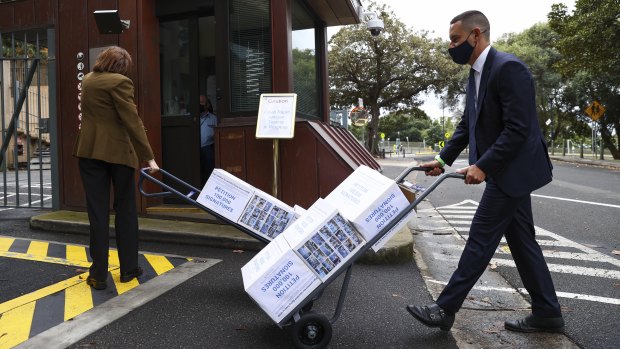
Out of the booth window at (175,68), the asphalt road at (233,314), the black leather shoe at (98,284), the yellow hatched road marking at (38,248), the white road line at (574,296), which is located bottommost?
the white road line at (574,296)

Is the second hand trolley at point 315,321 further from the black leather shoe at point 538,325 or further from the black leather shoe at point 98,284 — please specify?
the black leather shoe at point 98,284

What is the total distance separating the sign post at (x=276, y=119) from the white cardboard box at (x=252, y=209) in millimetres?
1891

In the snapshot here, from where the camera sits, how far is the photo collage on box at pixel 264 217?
3.54 meters

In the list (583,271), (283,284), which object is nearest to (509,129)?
(283,284)

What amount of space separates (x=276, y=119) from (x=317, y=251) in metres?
3.06

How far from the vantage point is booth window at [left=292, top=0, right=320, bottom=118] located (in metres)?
6.89

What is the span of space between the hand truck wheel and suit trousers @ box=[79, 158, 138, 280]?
6.20 feet

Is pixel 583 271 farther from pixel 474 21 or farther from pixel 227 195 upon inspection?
pixel 227 195

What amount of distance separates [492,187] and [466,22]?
3.37 ft

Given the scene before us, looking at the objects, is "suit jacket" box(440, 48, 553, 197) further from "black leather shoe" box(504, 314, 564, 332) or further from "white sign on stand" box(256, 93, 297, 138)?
"white sign on stand" box(256, 93, 297, 138)

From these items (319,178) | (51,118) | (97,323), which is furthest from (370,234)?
(51,118)

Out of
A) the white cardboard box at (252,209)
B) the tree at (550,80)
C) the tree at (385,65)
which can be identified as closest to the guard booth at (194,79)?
the white cardboard box at (252,209)

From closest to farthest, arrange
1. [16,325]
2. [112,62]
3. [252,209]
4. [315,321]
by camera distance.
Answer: [315,321] → [16,325] → [252,209] → [112,62]

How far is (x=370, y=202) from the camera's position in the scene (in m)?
2.68
